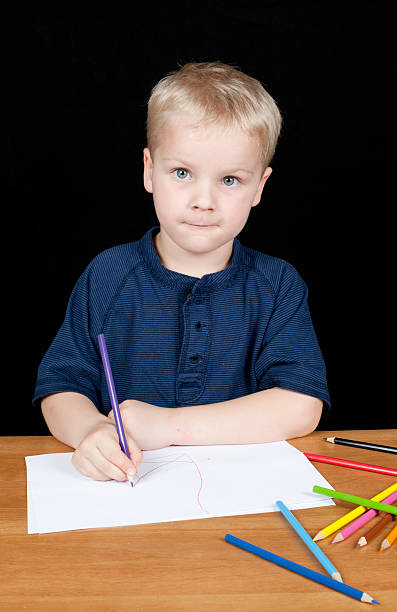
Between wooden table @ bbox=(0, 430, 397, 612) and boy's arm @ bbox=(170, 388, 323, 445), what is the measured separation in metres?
0.25

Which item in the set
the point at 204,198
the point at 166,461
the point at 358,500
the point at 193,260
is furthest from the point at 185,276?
the point at 358,500

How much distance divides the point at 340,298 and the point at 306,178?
364mm

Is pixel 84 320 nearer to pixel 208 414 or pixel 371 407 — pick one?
pixel 208 414

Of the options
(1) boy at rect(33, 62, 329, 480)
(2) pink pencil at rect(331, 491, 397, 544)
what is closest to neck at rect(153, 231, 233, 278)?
(1) boy at rect(33, 62, 329, 480)

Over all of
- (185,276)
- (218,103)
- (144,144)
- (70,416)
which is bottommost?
(70,416)

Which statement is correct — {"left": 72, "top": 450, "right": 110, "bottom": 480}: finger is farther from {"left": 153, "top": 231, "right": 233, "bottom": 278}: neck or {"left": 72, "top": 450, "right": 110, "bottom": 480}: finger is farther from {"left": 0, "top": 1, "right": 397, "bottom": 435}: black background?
{"left": 0, "top": 1, "right": 397, "bottom": 435}: black background

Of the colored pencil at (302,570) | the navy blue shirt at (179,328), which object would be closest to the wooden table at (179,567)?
the colored pencil at (302,570)

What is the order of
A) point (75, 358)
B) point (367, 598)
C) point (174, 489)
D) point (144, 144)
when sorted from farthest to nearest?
point (144, 144) < point (75, 358) < point (174, 489) < point (367, 598)

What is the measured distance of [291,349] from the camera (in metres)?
1.36

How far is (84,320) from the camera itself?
1409 mm

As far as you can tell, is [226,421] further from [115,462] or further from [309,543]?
[309,543]

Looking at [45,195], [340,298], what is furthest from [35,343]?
[340,298]

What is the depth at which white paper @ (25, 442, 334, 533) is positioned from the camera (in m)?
0.90

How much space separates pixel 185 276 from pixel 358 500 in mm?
602
